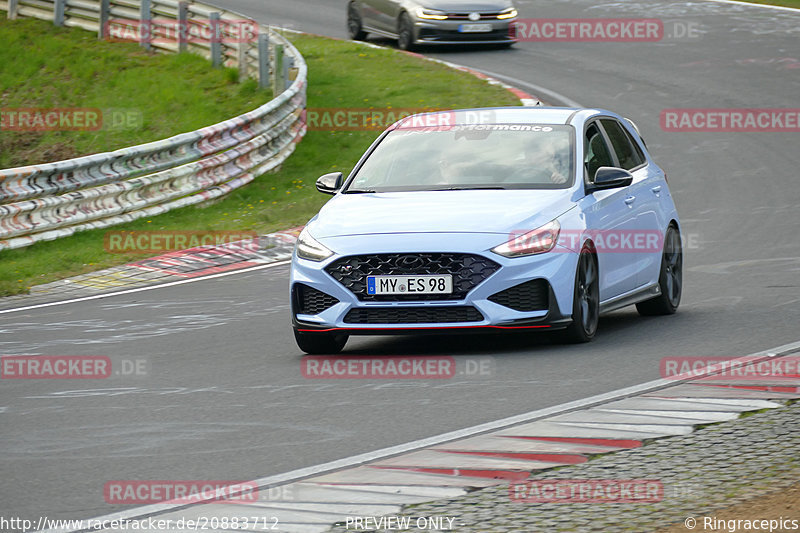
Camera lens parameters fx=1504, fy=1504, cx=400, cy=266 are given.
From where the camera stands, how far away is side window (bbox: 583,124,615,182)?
10.9 meters

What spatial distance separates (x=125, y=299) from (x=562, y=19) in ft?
72.8

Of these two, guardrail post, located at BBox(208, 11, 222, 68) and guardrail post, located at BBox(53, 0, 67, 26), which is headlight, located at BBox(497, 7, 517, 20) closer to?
guardrail post, located at BBox(208, 11, 222, 68)

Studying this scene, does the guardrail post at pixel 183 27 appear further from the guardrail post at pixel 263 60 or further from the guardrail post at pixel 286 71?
the guardrail post at pixel 286 71

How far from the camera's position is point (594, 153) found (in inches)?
438

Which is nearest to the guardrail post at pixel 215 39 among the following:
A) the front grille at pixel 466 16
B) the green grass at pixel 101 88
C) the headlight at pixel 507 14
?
the green grass at pixel 101 88

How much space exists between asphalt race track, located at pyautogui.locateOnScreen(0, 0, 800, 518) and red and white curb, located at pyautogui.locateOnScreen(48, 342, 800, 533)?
0.23 metres

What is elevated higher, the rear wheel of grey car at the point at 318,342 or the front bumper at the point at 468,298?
the front bumper at the point at 468,298

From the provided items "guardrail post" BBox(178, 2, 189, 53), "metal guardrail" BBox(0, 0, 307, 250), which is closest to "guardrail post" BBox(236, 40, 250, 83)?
"metal guardrail" BBox(0, 0, 307, 250)

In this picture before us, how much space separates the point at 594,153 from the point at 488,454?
4.70 metres

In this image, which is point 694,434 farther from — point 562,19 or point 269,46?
point 562,19

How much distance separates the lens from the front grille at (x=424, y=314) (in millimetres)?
9602

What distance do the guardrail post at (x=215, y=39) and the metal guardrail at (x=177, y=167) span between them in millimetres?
18

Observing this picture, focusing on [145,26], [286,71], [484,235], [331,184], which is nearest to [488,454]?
[484,235]

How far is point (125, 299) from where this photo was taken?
44.4 feet
